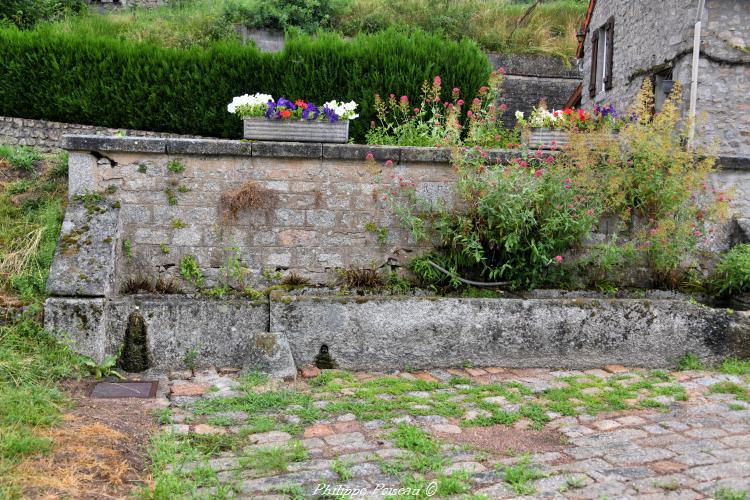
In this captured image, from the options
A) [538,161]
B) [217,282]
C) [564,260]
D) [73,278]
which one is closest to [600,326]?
[564,260]

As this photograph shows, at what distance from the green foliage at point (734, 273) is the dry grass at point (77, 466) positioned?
5.46 m

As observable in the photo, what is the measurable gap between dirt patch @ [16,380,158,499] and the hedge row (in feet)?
21.9

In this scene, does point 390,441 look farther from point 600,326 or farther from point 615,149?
point 615,149

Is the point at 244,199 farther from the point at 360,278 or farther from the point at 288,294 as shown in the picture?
the point at 360,278

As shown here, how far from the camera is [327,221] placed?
604 centimetres

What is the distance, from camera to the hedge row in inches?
401

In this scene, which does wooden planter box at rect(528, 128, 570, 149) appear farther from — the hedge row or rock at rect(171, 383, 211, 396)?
the hedge row

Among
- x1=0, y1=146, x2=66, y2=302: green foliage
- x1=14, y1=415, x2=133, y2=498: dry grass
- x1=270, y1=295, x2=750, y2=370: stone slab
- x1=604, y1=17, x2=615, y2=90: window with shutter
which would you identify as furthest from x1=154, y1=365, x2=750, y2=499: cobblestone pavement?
x1=604, y1=17, x2=615, y2=90: window with shutter

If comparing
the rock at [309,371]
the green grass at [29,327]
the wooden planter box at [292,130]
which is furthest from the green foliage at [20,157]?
the rock at [309,371]

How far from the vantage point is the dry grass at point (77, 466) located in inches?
120

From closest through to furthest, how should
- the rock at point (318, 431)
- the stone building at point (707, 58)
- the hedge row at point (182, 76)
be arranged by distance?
1. the rock at point (318, 431)
2. the stone building at point (707, 58)
3. the hedge row at point (182, 76)

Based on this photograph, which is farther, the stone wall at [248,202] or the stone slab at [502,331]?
the stone wall at [248,202]

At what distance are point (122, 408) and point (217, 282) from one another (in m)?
1.78

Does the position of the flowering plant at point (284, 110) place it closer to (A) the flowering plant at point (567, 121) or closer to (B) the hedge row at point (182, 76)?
(A) the flowering plant at point (567, 121)
